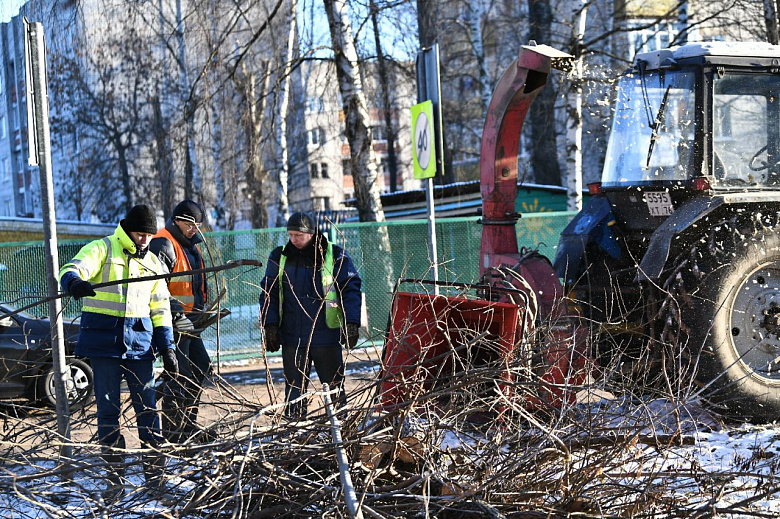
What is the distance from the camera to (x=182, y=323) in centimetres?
659

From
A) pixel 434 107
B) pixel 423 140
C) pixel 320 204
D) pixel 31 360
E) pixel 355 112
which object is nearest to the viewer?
pixel 434 107

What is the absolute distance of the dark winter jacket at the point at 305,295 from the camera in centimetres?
643

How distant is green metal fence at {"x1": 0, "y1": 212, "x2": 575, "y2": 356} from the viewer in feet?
36.4

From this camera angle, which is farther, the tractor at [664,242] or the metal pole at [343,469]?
the tractor at [664,242]

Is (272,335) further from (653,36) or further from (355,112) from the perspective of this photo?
(653,36)

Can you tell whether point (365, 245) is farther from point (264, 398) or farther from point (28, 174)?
point (28, 174)

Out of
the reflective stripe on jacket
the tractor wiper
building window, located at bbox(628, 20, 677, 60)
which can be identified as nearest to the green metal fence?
building window, located at bbox(628, 20, 677, 60)

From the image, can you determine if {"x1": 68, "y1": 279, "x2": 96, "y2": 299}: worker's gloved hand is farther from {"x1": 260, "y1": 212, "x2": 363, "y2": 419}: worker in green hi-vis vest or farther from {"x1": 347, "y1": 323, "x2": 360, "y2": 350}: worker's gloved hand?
{"x1": 347, "y1": 323, "x2": 360, "y2": 350}: worker's gloved hand

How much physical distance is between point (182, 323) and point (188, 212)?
0.85m

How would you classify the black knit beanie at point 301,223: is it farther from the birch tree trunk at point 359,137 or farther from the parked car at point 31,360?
the birch tree trunk at point 359,137

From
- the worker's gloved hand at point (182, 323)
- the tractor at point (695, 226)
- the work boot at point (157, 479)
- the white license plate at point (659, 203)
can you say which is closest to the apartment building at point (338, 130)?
the tractor at point (695, 226)

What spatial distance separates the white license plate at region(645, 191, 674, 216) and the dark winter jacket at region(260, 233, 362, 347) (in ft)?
7.46

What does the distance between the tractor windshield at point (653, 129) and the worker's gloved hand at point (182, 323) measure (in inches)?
134

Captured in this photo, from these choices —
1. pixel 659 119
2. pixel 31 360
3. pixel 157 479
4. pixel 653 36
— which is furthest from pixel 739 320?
pixel 653 36
